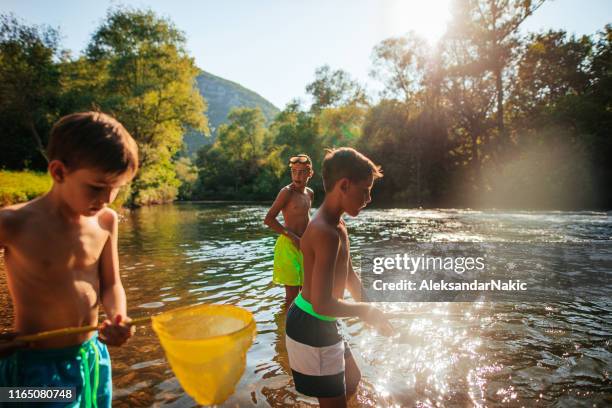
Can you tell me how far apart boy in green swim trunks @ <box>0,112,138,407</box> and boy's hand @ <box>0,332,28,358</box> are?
0.02 m

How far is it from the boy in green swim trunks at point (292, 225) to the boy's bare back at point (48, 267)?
10.5ft

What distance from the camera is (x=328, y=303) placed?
243 cm

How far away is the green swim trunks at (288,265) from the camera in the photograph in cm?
515

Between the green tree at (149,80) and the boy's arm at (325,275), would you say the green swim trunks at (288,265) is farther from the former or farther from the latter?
the green tree at (149,80)

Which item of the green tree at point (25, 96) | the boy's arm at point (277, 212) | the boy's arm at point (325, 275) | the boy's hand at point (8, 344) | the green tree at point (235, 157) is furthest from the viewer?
the green tree at point (235, 157)

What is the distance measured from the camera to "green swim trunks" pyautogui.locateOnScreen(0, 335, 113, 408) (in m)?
1.86

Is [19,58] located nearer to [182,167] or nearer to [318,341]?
[318,341]

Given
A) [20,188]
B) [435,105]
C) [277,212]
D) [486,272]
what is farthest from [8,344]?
[435,105]

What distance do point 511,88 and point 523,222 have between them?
24570 mm

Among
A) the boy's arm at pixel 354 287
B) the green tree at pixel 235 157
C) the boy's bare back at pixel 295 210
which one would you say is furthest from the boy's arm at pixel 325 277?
the green tree at pixel 235 157

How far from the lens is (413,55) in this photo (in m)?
38.6

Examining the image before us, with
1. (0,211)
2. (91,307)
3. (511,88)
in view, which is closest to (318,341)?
(91,307)

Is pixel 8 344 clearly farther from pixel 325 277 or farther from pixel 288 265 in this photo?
pixel 288 265

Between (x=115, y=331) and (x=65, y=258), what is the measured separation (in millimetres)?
499
